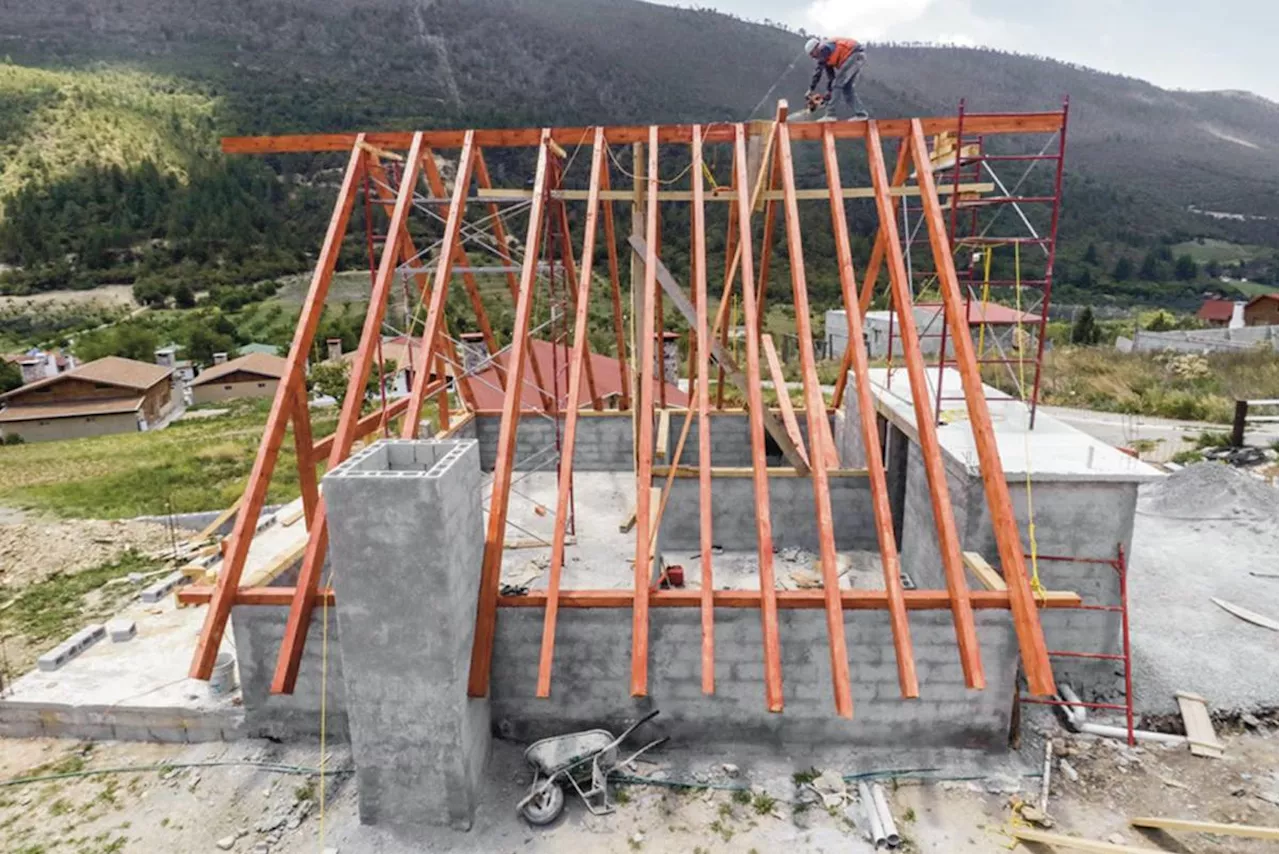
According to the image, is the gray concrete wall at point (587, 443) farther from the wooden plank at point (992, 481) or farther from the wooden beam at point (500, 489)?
the wooden plank at point (992, 481)

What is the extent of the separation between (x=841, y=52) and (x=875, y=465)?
22.5ft

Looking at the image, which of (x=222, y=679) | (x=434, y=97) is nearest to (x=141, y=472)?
(x=222, y=679)

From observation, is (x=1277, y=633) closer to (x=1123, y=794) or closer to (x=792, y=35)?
(x=1123, y=794)

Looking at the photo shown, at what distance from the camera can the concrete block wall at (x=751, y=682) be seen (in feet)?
22.5

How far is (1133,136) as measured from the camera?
143 metres

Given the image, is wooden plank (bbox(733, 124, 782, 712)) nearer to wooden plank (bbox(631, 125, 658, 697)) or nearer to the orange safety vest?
wooden plank (bbox(631, 125, 658, 697))

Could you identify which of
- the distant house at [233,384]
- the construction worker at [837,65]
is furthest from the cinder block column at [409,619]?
the distant house at [233,384]

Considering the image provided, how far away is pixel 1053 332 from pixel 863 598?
4310cm

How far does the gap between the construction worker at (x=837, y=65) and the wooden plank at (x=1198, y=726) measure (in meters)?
8.44

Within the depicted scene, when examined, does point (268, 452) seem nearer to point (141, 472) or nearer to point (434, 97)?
point (141, 472)

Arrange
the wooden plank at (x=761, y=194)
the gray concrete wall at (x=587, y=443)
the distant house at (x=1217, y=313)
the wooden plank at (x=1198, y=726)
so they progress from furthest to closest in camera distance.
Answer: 1. the distant house at (x=1217, y=313)
2. the gray concrete wall at (x=587, y=443)
3. the wooden plank at (x=761, y=194)
4. the wooden plank at (x=1198, y=726)

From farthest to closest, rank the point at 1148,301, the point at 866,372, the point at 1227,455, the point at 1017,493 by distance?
the point at 1148,301 → the point at 1227,455 → the point at 1017,493 → the point at 866,372

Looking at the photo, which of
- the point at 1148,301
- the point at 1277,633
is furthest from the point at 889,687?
the point at 1148,301

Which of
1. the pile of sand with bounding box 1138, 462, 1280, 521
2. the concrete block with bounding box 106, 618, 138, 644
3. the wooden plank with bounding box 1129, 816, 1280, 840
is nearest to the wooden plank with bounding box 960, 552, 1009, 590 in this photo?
the wooden plank with bounding box 1129, 816, 1280, 840
